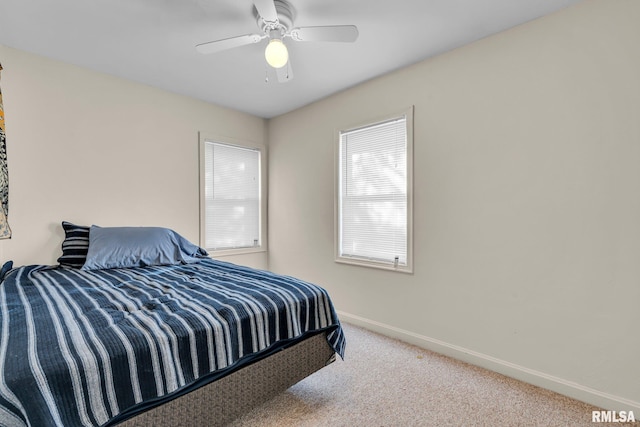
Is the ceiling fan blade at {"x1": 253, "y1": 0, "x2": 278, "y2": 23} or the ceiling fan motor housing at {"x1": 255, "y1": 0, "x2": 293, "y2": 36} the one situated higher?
the ceiling fan motor housing at {"x1": 255, "y1": 0, "x2": 293, "y2": 36}

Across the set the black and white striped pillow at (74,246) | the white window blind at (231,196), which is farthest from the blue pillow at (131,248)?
the white window blind at (231,196)

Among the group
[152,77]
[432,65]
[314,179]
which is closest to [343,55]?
[432,65]

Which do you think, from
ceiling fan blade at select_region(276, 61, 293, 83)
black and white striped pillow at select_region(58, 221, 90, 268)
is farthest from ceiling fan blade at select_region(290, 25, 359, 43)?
black and white striped pillow at select_region(58, 221, 90, 268)

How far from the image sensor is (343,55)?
247cm

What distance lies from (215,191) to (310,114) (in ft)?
4.80

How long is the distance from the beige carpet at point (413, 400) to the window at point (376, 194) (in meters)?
0.87

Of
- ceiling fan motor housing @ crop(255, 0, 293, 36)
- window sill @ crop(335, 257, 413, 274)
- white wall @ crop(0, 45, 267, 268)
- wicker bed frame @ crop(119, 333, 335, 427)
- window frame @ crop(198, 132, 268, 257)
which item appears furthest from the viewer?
window frame @ crop(198, 132, 268, 257)

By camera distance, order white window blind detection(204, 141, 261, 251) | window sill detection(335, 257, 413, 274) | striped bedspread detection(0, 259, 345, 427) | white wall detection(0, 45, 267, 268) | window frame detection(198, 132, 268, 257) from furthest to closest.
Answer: white window blind detection(204, 141, 261, 251) → window frame detection(198, 132, 268, 257) → window sill detection(335, 257, 413, 274) → white wall detection(0, 45, 267, 268) → striped bedspread detection(0, 259, 345, 427)

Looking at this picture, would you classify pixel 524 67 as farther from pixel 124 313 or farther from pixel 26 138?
pixel 26 138

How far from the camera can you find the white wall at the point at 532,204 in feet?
5.69

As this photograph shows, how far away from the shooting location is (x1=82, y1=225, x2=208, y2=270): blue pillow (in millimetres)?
2393

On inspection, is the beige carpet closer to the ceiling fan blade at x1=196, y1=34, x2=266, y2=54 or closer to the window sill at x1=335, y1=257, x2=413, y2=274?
the window sill at x1=335, y1=257, x2=413, y2=274

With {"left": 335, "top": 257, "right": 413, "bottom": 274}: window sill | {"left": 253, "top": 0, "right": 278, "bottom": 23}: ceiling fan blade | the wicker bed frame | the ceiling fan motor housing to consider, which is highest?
the ceiling fan motor housing

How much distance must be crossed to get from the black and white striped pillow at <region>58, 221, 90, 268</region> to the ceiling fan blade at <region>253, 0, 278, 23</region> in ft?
7.47
